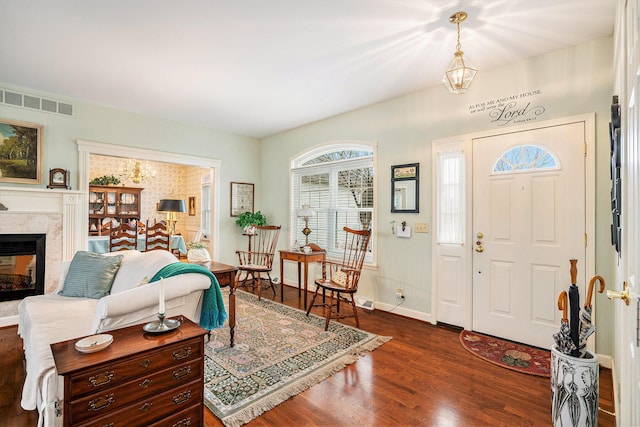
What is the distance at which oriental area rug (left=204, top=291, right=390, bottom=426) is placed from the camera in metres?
2.15

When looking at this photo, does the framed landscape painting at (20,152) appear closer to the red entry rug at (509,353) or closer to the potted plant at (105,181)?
the potted plant at (105,181)

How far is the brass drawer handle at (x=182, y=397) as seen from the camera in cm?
166

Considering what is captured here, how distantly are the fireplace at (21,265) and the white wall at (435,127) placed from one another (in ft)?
11.1

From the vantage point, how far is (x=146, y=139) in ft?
15.5

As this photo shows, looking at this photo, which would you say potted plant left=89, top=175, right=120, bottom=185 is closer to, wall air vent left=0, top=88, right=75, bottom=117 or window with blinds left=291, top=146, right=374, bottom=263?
wall air vent left=0, top=88, right=75, bottom=117

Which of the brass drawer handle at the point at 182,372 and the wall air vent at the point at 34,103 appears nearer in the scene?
the brass drawer handle at the point at 182,372

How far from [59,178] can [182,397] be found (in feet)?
12.3

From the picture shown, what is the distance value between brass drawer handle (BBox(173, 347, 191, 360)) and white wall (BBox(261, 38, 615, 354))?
2.85 meters

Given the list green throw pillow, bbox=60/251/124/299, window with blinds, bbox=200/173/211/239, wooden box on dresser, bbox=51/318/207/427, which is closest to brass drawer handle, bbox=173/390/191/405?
wooden box on dresser, bbox=51/318/207/427

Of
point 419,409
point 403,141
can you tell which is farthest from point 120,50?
point 419,409

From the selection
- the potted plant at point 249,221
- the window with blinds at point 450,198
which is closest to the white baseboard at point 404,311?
the window with blinds at point 450,198

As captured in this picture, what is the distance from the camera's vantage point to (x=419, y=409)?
2.09 m

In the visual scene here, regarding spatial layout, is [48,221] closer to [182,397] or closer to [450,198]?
[182,397]

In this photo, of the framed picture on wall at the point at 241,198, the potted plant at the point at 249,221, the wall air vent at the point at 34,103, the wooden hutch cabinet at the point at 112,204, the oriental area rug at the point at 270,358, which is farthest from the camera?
the wooden hutch cabinet at the point at 112,204
